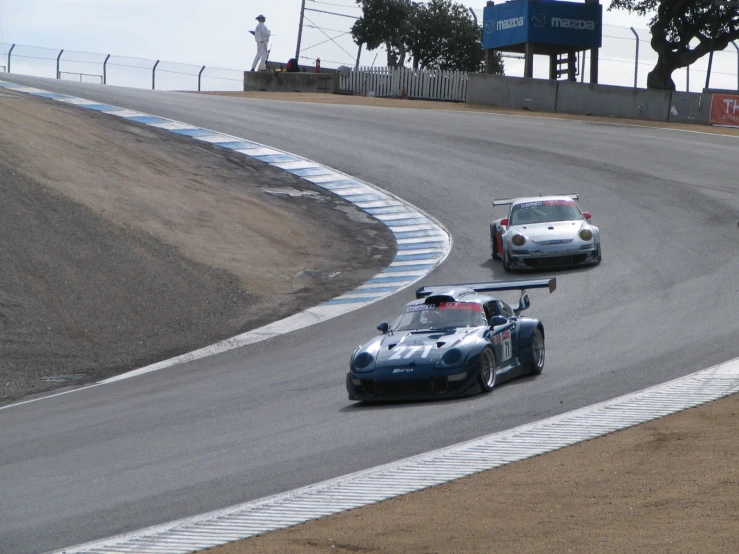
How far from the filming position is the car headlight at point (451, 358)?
1083 centimetres

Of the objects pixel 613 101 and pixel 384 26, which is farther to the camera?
pixel 384 26

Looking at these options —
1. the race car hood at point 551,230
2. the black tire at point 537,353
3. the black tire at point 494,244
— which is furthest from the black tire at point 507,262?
the black tire at point 537,353

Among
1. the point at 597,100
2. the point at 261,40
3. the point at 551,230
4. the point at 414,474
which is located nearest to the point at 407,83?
the point at 261,40

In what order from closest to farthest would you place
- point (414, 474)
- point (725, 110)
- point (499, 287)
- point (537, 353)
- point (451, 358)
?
point (414, 474) < point (451, 358) < point (537, 353) < point (499, 287) < point (725, 110)

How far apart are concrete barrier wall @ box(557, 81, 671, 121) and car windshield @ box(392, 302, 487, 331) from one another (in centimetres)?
3025

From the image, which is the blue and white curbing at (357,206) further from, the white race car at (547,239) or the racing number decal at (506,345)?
the racing number decal at (506,345)

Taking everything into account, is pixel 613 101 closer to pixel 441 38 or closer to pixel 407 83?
pixel 407 83

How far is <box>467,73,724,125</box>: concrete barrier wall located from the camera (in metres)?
39.3

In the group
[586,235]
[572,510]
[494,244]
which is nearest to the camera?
[572,510]

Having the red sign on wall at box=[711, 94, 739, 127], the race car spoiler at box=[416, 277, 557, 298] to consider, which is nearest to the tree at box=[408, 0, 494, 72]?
the red sign on wall at box=[711, 94, 739, 127]

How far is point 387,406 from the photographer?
36.1 feet

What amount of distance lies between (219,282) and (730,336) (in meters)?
→ 10.4

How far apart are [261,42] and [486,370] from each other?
40.1m

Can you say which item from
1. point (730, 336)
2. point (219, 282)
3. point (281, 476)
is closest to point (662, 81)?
point (219, 282)
